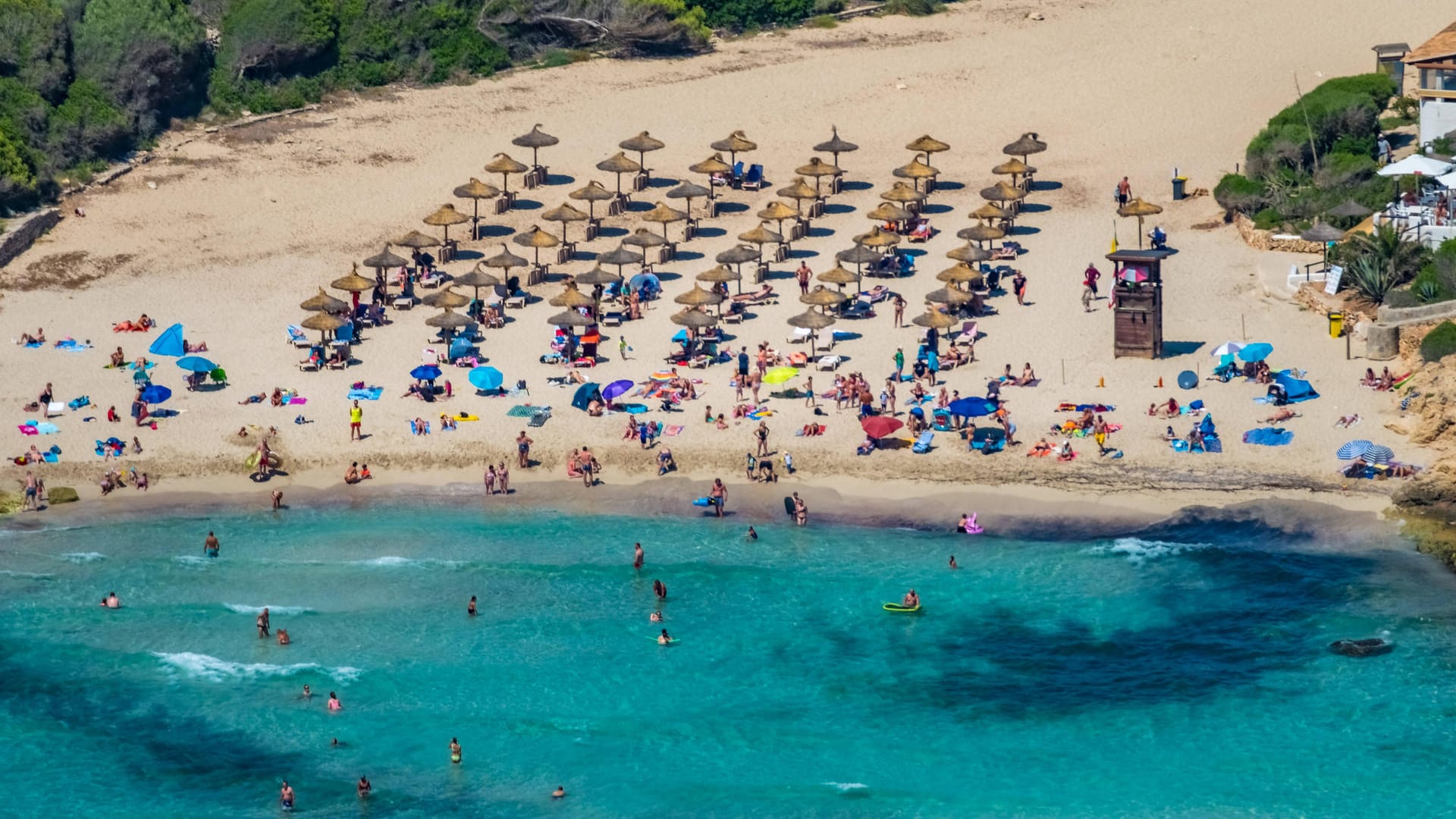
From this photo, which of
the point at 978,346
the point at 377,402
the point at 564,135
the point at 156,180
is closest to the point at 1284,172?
the point at 978,346

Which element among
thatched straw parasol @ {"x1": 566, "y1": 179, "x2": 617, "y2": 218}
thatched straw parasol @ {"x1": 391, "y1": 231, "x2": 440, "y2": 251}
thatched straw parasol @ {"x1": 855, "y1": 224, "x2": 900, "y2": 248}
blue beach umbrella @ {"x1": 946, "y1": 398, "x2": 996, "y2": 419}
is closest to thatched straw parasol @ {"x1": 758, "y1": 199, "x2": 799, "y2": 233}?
thatched straw parasol @ {"x1": 855, "y1": 224, "x2": 900, "y2": 248}

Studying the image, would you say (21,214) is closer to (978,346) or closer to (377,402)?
(377,402)

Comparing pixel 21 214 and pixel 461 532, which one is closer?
pixel 461 532

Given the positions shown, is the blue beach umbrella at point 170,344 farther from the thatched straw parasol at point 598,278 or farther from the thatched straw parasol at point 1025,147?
the thatched straw parasol at point 1025,147

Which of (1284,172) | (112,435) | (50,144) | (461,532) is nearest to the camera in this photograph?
(461,532)

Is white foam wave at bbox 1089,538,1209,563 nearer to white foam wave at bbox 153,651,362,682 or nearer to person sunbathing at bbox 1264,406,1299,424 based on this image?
person sunbathing at bbox 1264,406,1299,424
